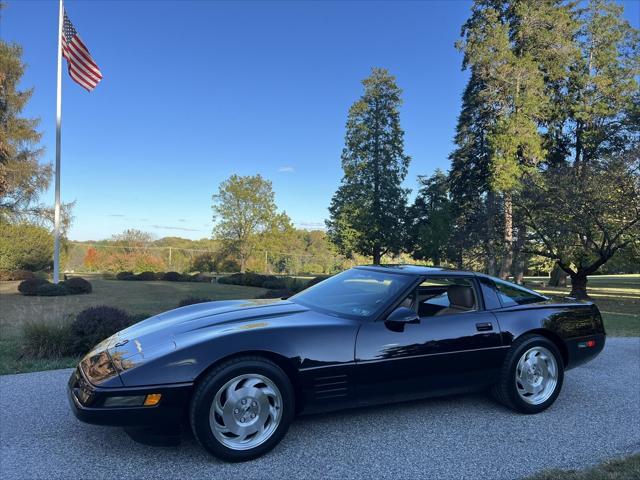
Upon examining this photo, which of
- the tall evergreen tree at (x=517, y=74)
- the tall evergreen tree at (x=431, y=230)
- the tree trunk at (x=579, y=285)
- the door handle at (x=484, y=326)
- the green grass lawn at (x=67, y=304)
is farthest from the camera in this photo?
the tall evergreen tree at (x=431, y=230)

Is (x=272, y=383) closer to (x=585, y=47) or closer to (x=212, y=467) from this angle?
(x=212, y=467)

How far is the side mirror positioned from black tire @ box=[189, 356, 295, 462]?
3.12ft

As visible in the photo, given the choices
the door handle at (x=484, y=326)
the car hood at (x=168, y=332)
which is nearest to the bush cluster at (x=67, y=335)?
the car hood at (x=168, y=332)

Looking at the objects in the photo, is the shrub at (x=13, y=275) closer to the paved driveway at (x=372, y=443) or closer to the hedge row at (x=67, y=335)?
the hedge row at (x=67, y=335)

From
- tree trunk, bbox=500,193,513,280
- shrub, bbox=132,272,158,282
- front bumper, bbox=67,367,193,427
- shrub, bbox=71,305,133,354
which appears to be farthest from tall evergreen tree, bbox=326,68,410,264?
front bumper, bbox=67,367,193,427

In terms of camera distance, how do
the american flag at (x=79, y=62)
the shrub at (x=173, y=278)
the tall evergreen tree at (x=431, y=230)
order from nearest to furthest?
the american flag at (x=79, y=62)
the shrub at (x=173, y=278)
the tall evergreen tree at (x=431, y=230)

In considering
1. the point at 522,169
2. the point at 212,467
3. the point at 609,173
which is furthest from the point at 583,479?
the point at 522,169

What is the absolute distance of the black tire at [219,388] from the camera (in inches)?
114

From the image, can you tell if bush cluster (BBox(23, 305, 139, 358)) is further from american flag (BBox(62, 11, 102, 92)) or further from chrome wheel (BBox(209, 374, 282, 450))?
american flag (BBox(62, 11, 102, 92))

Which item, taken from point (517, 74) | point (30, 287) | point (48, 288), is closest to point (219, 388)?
point (48, 288)

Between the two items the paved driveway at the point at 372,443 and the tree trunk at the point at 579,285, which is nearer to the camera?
the paved driveway at the point at 372,443

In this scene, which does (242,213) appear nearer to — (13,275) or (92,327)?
(13,275)

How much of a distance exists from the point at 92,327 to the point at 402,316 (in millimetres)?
4766

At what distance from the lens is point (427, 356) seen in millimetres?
3619
